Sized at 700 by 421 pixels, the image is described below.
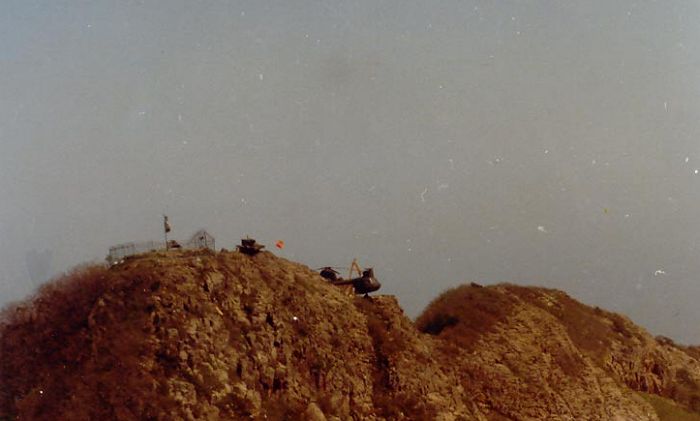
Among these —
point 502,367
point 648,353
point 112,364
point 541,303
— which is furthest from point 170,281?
point 648,353

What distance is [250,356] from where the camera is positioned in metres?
24.5

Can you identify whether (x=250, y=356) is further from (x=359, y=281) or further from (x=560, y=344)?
(x=560, y=344)

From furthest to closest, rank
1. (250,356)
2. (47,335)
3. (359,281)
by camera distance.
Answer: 1. (359,281)
2. (250,356)
3. (47,335)

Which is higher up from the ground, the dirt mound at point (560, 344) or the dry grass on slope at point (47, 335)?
the dry grass on slope at point (47, 335)

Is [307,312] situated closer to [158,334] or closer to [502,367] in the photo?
[158,334]

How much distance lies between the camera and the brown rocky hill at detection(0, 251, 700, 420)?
71.8ft

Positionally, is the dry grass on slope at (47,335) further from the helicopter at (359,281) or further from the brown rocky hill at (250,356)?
the helicopter at (359,281)

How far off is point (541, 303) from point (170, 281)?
112 feet

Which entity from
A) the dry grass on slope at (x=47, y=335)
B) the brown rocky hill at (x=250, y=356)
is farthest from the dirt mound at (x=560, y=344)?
the dry grass on slope at (x=47, y=335)

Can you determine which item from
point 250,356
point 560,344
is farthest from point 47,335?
point 560,344

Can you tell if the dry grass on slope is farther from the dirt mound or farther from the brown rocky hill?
the dirt mound

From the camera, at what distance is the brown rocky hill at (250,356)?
2189 centimetres

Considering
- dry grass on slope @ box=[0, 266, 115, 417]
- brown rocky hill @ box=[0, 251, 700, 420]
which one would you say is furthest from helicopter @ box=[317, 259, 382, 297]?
dry grass on slope @ box=[0, 266, 115, 417]

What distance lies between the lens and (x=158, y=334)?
74.2 feet
